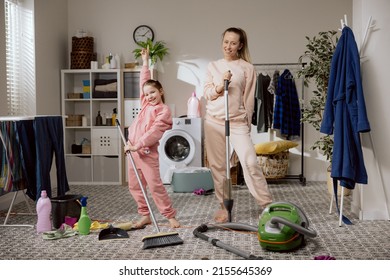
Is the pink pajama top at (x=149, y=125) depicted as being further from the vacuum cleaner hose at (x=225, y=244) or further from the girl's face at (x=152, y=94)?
the vacuum cleaner hose at (x=225, y=244)

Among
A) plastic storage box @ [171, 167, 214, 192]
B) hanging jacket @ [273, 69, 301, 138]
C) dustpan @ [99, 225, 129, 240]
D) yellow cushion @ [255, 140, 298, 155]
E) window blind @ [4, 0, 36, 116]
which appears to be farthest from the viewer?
hanging jacket @ [273, 69, 301, 138]

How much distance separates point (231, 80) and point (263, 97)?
2.24 m

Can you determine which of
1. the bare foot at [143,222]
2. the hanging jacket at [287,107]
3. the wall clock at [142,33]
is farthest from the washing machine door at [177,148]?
the bare foot at [143,222]

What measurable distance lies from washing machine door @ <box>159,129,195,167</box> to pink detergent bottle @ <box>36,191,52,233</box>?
7.81 feet

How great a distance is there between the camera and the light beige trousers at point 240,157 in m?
3.59

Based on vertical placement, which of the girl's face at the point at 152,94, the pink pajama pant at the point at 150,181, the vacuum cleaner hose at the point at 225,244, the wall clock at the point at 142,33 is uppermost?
the wall clock at the point at 142,33

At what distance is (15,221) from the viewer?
12.6 ft

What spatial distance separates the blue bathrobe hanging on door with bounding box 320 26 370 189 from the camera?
11.3 feet

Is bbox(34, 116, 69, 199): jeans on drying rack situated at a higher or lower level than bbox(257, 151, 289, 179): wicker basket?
higher

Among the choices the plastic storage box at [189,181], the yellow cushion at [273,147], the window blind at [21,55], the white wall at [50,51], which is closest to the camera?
the window blind at [21,55]

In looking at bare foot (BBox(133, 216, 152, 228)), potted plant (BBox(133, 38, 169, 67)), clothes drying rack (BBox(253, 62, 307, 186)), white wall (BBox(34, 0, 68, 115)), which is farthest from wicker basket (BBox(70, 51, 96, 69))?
bare foot (BBox(133, 216, 152, 228))

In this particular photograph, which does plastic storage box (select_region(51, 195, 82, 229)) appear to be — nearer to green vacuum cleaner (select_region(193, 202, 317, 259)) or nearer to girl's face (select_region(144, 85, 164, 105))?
girl's face (select_region(144, 85, 164, 105))

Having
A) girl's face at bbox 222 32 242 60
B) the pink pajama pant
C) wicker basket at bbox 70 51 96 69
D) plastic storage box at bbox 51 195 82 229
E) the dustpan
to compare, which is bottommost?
the dustpan
